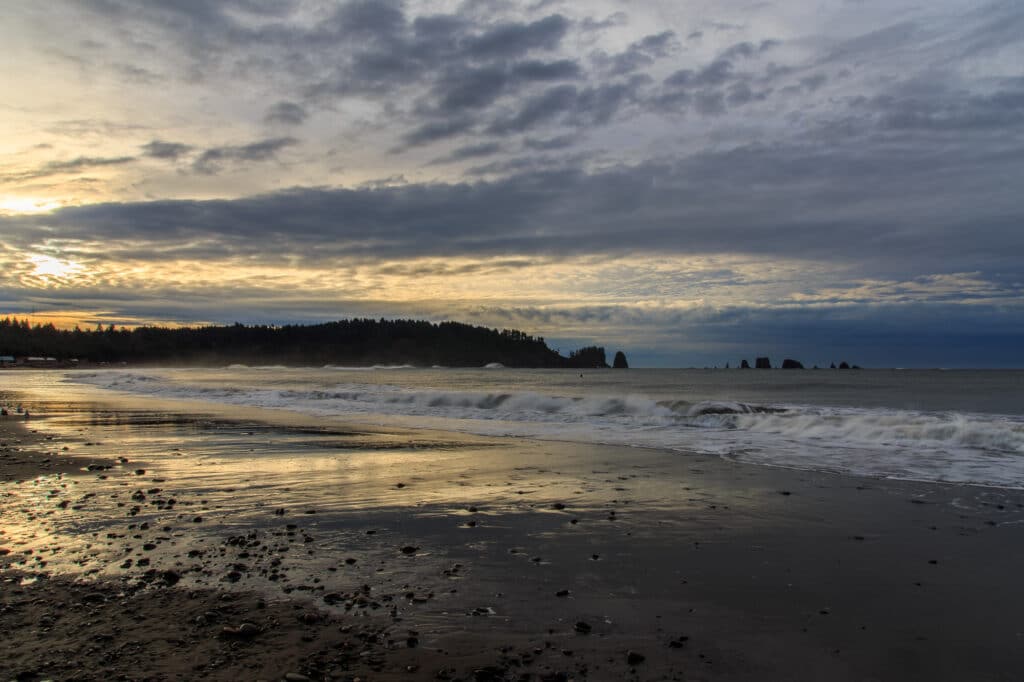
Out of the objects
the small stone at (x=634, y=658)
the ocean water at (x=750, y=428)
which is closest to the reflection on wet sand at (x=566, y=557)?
the small stone at (x=634, y=658)

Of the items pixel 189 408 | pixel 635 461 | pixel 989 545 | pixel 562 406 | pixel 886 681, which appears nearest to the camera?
pixel 886 681

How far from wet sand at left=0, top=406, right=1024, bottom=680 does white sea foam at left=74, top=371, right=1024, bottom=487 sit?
9.73 feet

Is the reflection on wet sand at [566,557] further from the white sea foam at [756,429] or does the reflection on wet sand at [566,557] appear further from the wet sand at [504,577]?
the white sea foam at [756,429]

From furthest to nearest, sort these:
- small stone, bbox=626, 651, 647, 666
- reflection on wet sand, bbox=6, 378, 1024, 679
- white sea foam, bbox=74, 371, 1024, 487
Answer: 1. white sea foam, bbox=74, 371, 1024, 487
2. reflection on wet sand, bbox=6, 378, 1024, 679
3. small stone, bbox=626, 651, 647, 666

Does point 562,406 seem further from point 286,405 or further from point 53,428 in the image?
Result: point 53,428

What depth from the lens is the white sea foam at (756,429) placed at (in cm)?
1408

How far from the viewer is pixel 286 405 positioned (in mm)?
34156

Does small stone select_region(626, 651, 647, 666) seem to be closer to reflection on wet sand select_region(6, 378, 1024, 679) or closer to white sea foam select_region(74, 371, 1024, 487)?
reflection on wet sand select_region(6, 378, 1024, 679)

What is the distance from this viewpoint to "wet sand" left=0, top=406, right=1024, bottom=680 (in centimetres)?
440

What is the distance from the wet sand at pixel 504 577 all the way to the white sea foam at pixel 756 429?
296cm

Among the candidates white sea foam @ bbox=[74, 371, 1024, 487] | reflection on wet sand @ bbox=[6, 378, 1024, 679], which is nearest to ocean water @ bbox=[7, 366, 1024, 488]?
white sea foam @ bbox=[74, 371, 1024, 487]

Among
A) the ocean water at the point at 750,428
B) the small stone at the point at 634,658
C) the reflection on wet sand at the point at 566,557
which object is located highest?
the small stone at the point at 634,658

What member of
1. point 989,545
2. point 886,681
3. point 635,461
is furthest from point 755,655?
point 635,461

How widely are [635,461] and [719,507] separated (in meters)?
4.88
